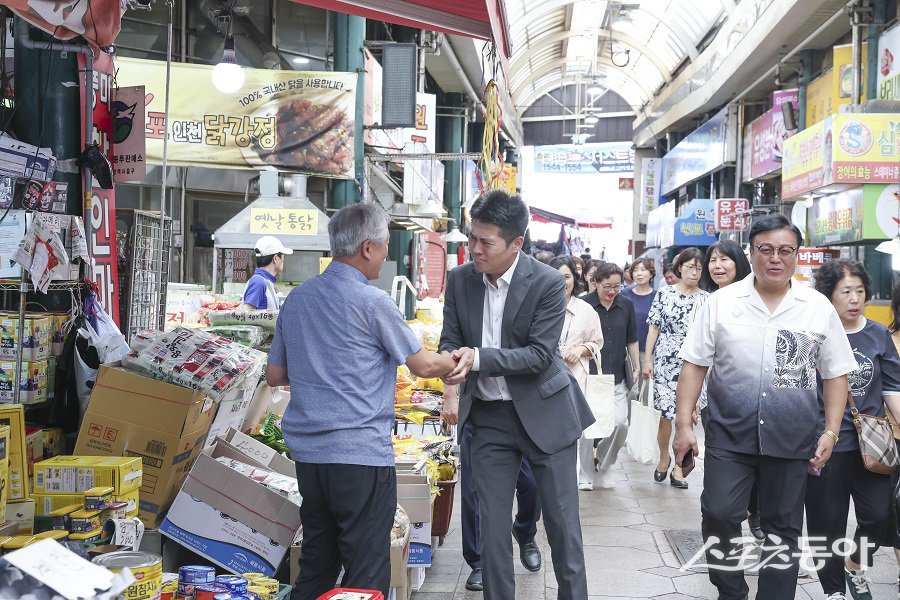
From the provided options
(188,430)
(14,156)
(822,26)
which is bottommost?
(188,430)

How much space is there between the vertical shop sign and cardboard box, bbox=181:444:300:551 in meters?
1.37

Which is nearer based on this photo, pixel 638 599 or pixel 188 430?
pixel 188 430

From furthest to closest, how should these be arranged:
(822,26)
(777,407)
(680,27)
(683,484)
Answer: (680,27) < (822,26) < (683,484) < (777,407)

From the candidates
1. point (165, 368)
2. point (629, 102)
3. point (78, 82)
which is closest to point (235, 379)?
point (165, 368)

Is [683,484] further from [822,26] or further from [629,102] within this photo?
[629,102]

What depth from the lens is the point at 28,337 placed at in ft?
13.7

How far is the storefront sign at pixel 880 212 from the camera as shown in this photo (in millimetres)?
11258

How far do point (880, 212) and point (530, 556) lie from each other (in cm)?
825

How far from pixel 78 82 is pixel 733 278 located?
435 centimetres

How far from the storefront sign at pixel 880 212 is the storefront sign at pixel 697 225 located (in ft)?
36.0

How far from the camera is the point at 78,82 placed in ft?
15.3

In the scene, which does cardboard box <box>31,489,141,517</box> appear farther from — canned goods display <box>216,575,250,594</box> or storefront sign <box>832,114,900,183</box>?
storefront sign <box>832,114,900,183</box>

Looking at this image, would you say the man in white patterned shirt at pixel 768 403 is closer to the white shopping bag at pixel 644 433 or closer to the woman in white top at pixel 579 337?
the woman in white top at pixel 579 337

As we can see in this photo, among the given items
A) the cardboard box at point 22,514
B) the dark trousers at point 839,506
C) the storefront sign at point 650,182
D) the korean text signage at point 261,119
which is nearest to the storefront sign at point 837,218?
the korean text signage at point 261,119
